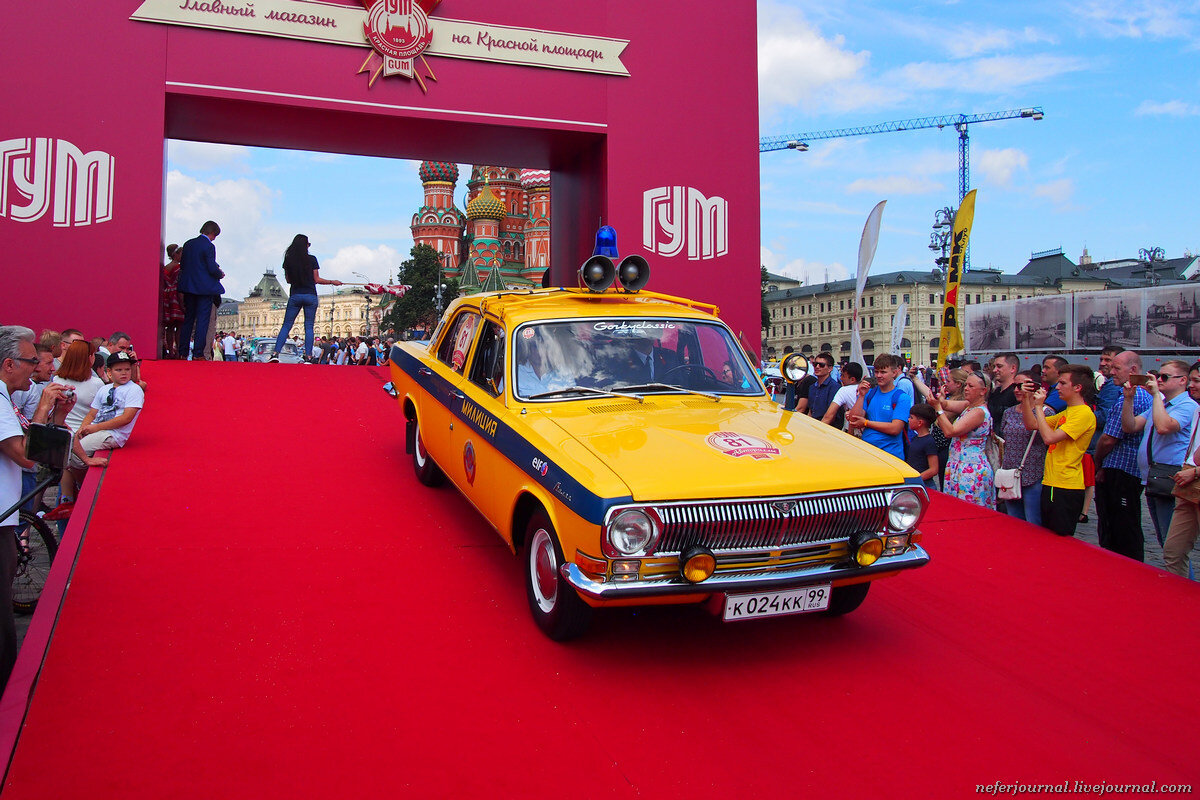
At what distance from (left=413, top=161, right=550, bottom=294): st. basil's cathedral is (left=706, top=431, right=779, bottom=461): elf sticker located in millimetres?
63946

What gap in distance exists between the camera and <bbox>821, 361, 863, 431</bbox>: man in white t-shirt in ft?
27.2

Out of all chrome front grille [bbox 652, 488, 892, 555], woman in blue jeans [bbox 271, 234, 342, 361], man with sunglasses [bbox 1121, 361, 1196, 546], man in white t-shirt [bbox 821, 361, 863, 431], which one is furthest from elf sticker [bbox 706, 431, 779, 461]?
woman in blue jeans [bbox 271, 234, 342, 361]

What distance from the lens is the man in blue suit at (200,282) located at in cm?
1148

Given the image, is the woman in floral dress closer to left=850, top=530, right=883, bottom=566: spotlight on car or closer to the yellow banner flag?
left=850, top=530, right=883, bottom=566: spotlight on car

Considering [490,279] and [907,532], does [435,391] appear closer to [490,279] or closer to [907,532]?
[907,532]

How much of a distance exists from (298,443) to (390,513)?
2122mm

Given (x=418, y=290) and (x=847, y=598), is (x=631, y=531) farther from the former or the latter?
(x=418, y=290)

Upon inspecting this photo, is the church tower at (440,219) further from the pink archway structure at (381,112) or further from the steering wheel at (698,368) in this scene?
the steering wheel at (698,368)

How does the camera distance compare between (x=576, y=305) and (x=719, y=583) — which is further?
(x=576, y=305)

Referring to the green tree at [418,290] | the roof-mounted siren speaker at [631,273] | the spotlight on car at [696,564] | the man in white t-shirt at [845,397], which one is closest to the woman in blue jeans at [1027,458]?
the man in white t-shirt at [845,397]

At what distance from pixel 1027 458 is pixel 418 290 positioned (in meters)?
61.4

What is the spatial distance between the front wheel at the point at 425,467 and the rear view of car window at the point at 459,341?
661 mm

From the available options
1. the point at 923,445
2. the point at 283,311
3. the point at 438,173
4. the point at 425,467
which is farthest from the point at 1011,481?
the point at 283,311

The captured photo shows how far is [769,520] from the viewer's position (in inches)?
150
